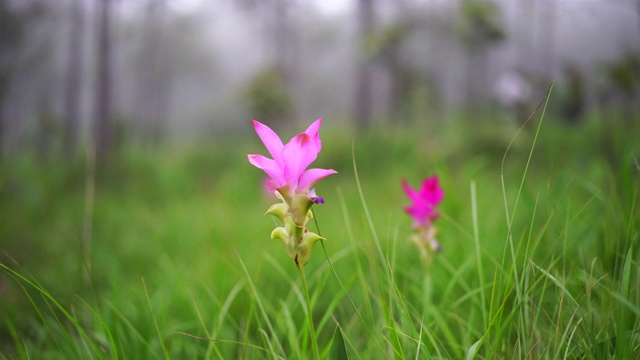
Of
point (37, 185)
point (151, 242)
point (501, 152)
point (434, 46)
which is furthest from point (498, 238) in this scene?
point (434, 46)

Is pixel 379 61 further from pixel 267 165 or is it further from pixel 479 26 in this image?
pixel 267 165

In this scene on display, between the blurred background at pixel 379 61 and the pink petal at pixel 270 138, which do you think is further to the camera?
the blurred background at pixel 379 61

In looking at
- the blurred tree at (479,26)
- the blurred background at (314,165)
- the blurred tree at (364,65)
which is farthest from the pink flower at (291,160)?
the blurred tree at (364,65)

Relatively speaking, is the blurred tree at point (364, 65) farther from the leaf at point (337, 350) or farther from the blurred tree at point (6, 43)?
the leaf at point (337, 350)

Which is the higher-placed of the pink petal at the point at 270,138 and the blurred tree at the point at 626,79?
the pink petal at the point at 270,138

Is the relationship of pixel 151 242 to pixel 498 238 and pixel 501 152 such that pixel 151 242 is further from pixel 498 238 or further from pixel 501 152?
pixel 501 152
